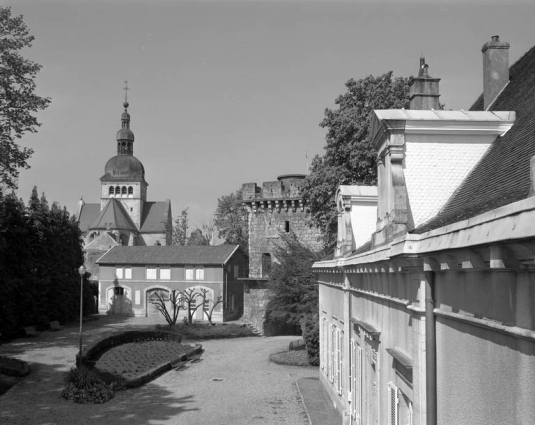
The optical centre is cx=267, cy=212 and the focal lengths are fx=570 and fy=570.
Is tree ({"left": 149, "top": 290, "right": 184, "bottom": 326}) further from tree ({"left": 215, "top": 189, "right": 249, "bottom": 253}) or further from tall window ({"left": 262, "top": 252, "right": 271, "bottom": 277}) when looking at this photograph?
tree ({"left": 215, "top": 189, "right": 249, "bottom": 253})

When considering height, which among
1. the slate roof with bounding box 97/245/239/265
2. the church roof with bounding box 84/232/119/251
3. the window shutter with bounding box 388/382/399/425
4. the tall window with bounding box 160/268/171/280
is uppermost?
Result: the church roof with bounding box 84/232/119/251

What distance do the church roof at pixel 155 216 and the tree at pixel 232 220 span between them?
2821 cm

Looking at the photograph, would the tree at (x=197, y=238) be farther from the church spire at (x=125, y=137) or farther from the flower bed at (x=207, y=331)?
the flower bed at (x=207, y=331)

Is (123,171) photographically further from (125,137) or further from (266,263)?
(266,263)

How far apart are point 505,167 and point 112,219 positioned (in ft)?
287

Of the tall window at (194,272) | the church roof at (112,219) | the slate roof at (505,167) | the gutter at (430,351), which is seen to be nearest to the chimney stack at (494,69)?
the slate roof at (505,167)

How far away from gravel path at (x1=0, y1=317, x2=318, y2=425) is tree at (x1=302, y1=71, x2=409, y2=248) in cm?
806

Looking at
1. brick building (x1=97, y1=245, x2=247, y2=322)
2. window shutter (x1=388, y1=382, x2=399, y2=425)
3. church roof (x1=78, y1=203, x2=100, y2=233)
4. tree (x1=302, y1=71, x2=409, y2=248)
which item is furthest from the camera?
church roof (x1=78, y1=203, x2=100, y2=233)

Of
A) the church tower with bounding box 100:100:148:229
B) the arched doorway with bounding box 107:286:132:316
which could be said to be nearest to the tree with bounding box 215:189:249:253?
the arched doorway with bounding box 107:286:132:316

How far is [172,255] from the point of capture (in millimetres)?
52219

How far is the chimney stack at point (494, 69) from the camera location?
11133 millimetres

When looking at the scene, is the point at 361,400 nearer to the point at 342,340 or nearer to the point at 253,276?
the point at 342,340

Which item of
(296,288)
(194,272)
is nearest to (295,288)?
(296,288)

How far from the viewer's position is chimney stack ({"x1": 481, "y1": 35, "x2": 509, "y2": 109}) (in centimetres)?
1113
